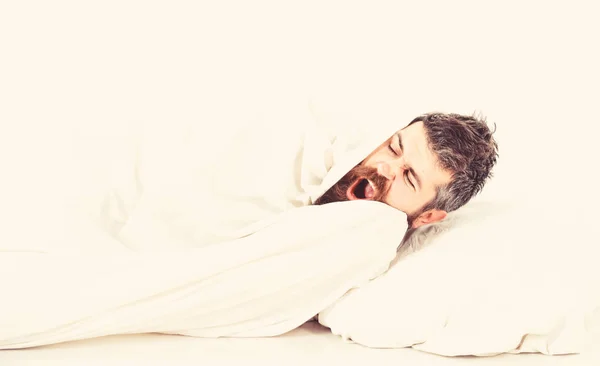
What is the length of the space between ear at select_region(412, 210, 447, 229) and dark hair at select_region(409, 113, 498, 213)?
1 centimetres

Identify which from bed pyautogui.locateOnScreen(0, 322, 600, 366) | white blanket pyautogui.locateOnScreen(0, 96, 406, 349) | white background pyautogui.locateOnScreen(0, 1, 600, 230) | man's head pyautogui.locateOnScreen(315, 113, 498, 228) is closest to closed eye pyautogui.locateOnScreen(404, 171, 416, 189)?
man's head pyautogui.locateOnScreen(315, 113, 498, 228)

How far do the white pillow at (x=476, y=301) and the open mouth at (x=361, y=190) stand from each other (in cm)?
22

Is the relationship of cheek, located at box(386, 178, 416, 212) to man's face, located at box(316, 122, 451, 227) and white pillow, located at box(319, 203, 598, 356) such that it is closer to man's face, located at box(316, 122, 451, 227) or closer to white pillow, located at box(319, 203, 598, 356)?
man's face, located at box(316, 122, 451, 227)

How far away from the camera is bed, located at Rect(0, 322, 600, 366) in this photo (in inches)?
53.0

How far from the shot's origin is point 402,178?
1.71 m

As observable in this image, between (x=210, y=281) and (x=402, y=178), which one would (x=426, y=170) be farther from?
(x=210, y=281)

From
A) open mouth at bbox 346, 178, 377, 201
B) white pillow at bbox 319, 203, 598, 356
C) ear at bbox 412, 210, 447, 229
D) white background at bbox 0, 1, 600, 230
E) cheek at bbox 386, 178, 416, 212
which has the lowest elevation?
white pillow at bbox 319, 203, 598, 356

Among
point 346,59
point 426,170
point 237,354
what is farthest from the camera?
point 346,59

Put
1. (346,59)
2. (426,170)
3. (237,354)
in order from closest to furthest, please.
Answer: (237,354), (426,170), (346,59)

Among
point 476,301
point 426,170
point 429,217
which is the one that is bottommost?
point 476,301

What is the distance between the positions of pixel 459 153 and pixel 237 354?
740 mm

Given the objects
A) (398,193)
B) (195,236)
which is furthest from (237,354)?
(398,193)

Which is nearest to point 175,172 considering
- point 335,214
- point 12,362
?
point 335,214

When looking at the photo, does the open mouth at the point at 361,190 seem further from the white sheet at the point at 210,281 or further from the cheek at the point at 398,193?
the white sheet at the point at 210,281
